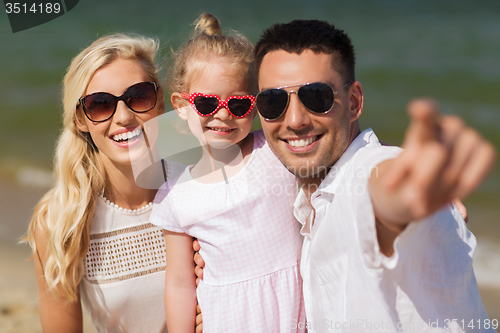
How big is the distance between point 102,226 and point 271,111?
62.7 inches

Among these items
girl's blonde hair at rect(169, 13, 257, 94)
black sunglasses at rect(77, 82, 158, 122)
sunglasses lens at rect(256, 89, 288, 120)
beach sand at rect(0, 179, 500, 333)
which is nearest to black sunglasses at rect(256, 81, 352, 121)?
sunglasses lens at rect(256, 89, 288, 120)

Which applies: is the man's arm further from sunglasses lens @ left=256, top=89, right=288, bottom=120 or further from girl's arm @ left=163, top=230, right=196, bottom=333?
→ girl's arm @ left=163, top=230, right=196, bottom=333

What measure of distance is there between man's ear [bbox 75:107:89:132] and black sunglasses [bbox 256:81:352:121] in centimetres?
143

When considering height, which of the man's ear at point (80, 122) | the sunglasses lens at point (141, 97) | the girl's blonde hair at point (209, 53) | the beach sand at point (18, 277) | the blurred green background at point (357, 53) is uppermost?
the blurred green background at point (357, 53)

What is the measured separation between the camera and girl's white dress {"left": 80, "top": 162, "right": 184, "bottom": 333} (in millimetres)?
2885

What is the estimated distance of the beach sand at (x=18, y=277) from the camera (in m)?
4.85

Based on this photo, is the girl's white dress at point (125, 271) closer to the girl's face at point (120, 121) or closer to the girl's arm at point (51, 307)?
the girl's arm at point (51, 307)

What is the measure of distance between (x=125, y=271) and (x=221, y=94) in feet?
4.63

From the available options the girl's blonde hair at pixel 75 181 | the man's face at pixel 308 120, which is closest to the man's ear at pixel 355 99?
the man's face at pixel 308 120

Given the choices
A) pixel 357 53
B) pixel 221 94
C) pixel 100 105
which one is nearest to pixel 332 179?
pixel 221 94

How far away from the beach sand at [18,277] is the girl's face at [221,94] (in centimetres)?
298

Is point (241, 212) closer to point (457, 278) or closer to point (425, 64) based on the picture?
point (457, 278)

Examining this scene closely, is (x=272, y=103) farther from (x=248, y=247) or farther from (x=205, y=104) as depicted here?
(x=248, y=247)

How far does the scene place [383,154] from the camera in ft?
4.79
